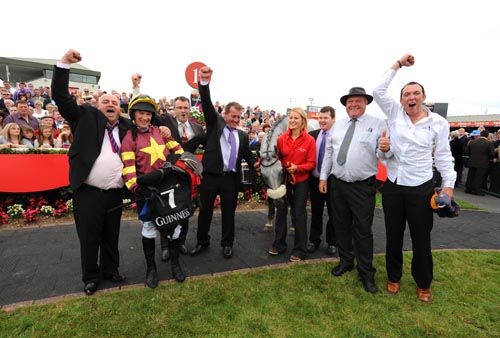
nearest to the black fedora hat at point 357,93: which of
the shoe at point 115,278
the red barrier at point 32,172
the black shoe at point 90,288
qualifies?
the shoe at point 115,278

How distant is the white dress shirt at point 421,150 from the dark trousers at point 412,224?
0.11 meters

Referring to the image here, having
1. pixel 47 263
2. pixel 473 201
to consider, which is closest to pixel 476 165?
pixel 473 201

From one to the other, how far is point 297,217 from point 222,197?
1120mm

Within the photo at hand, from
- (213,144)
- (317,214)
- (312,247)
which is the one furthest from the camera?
(317,214)

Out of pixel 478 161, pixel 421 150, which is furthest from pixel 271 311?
pixel 478 161

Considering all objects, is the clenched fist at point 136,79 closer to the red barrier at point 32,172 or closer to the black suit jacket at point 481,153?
the red barrier at point 32,172

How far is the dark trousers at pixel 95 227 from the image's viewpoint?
9.46ft

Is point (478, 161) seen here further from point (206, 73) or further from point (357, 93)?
point (206, 73)

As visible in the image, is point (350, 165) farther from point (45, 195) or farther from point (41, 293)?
point (45, 195)

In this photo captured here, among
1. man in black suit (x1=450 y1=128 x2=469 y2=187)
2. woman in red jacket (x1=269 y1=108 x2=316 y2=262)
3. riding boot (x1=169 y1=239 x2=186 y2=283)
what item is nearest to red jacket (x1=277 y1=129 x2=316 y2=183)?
woman in red jacket (x1=269 y1=108 x2=316 y2=262)

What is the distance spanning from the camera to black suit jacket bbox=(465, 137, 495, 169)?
10.3 metres

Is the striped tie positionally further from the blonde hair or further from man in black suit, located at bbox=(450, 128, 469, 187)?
man in black suit, located at bbox=(450, 128, 469, 187)

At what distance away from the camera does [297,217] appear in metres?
3.94

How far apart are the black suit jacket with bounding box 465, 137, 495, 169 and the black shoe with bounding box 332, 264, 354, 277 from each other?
9999 mm
